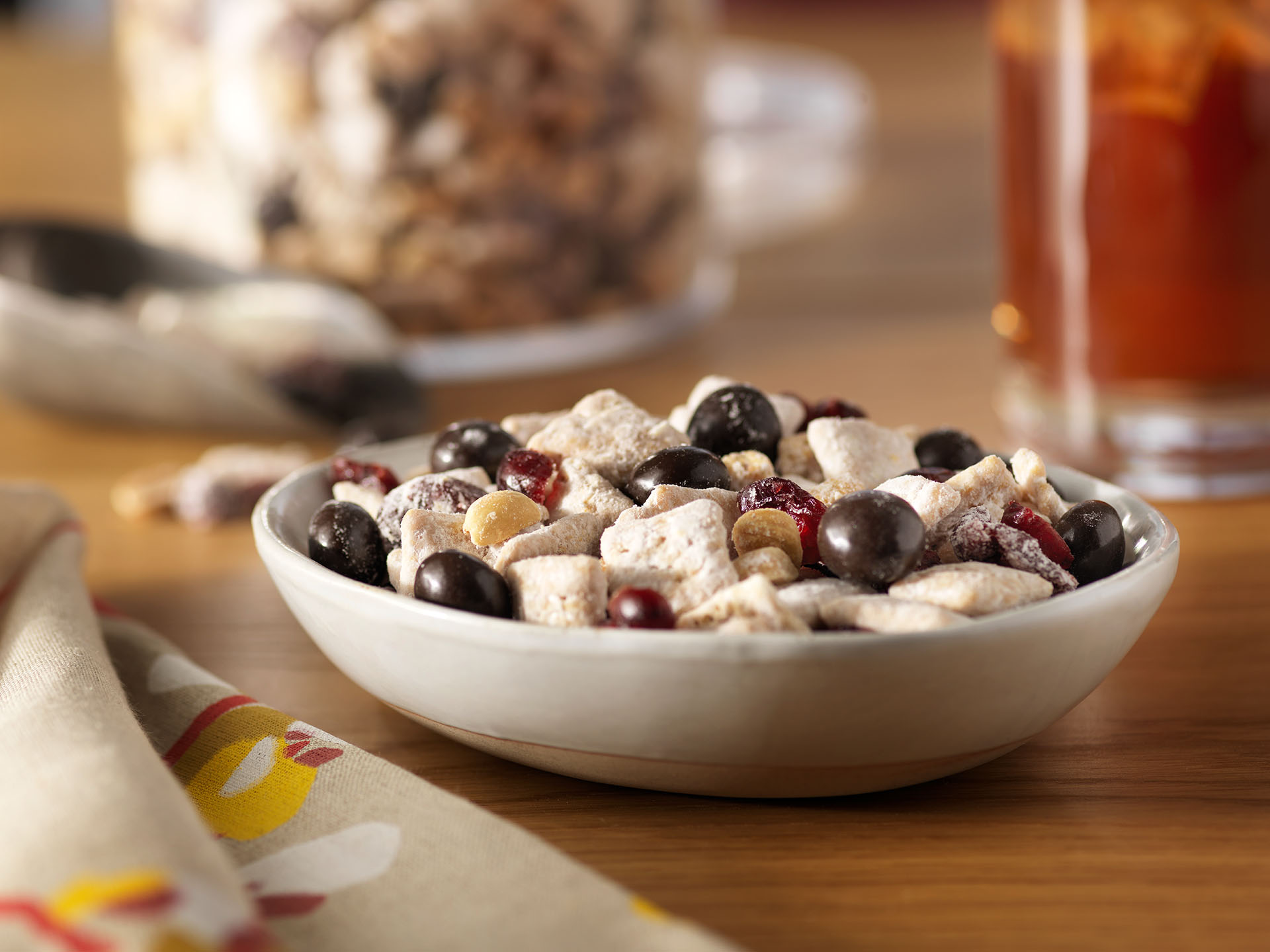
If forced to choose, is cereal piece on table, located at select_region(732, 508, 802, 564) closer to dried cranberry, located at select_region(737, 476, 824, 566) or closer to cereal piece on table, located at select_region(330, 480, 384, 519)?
dried cranberry, located at select_region(737, 476, 824, 566)

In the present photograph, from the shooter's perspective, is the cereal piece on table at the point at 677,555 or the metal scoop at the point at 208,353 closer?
the cereal piece on table at the point at 677,555

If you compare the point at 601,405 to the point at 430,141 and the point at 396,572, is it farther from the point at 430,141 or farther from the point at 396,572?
the point at 430,141

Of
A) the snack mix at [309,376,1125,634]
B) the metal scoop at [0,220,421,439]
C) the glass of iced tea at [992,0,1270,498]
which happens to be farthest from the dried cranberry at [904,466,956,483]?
the metal scoop at [0,220,421,439]

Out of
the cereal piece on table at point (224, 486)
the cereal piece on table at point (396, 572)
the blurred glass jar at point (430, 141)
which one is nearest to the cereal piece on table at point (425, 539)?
the cereal piece on table at point (396, 572)

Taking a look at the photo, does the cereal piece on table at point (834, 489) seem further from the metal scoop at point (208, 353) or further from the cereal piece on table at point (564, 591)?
the metal scoop at point (208, 353)

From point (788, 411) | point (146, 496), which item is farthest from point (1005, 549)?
point (146, 496)
